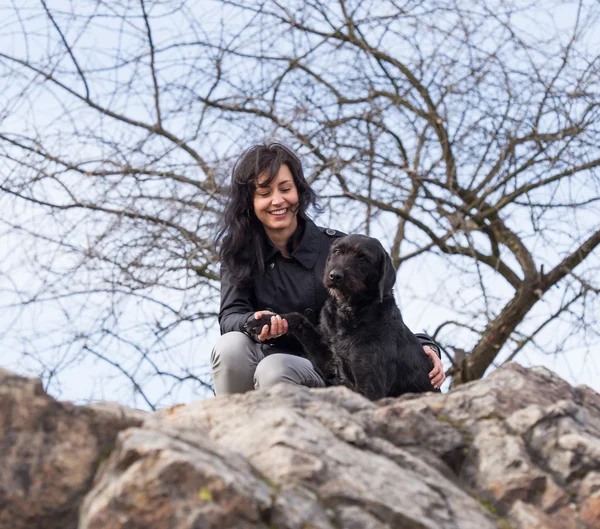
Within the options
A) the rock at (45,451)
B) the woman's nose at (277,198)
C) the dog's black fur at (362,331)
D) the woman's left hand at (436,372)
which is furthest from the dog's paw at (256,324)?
the rock at (45,451)

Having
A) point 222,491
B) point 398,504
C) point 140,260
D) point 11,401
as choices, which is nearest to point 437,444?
point 398,504

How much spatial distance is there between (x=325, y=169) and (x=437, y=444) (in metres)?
4.73

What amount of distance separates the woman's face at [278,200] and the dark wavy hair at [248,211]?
0.08m

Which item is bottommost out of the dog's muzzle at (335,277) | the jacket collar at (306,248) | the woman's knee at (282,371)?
the woman's knee at (282,371)

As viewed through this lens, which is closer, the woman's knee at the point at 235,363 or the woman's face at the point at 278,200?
the woman's knee at the point at 235,363

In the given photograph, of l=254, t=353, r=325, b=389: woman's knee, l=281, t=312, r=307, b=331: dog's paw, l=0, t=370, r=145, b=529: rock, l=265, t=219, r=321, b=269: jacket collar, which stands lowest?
l=0, t=370, r=145, b=529: rock

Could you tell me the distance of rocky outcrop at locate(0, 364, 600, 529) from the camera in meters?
2.25

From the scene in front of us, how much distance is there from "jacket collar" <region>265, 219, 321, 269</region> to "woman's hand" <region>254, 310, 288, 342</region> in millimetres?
565

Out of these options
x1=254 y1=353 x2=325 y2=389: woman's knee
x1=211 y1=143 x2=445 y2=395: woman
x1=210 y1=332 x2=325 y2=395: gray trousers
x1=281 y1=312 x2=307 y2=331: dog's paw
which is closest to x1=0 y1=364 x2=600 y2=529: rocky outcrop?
x1=254 y1=353 x2=325 y2=389: woman's knee

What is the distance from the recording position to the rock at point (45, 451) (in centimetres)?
245

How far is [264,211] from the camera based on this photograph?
4.91m

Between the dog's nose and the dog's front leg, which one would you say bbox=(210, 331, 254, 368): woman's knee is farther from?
the dog's nose

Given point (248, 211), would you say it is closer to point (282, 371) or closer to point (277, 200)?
point (277, 200)

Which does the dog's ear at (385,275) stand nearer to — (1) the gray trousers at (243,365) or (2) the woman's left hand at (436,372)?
(2) the woman's left hand at (436,372)
